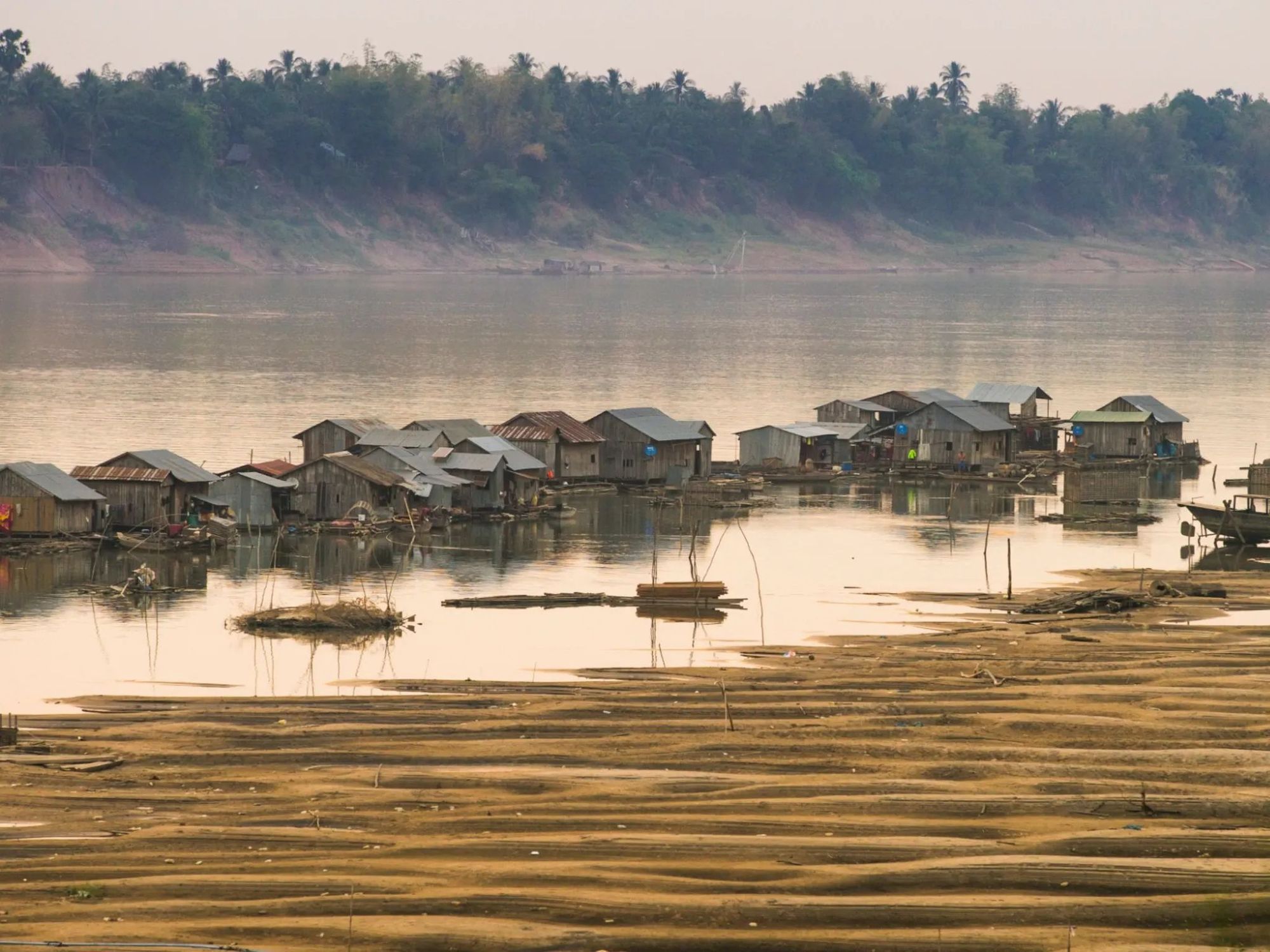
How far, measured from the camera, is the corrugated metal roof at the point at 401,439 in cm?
6600

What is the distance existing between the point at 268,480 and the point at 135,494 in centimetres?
417

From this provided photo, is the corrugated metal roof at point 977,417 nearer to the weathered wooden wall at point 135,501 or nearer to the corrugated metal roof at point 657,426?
the corrugated metal roof at point 657,426

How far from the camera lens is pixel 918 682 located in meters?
28.6

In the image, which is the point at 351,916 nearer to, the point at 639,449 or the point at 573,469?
the point at 573,469

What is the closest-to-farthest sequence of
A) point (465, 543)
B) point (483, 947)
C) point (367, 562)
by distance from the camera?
1. point (483, 947)
2. point (367, 562)
3. point (465, 543)

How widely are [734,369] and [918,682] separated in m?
107

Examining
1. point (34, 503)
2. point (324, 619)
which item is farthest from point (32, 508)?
point (324, 619)

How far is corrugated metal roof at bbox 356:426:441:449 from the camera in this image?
217 ft

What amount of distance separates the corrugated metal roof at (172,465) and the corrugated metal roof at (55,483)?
4.62 ft

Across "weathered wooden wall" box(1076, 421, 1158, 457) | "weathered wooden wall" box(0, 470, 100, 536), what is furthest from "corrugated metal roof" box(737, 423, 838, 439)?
"weathered wooden wall" box(0, 470, 100, 536)

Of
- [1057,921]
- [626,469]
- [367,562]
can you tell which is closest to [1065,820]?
[1057,921]

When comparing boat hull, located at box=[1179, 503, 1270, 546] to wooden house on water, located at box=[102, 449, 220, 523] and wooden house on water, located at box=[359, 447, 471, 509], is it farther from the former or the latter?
wooden house on water, located at box=[102, 449, 220, 523]

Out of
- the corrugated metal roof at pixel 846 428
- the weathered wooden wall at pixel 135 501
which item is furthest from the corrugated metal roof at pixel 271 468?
the corrugated metal roof at pixel 846 428

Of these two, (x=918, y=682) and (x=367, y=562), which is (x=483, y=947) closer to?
(x=918, y=682)
